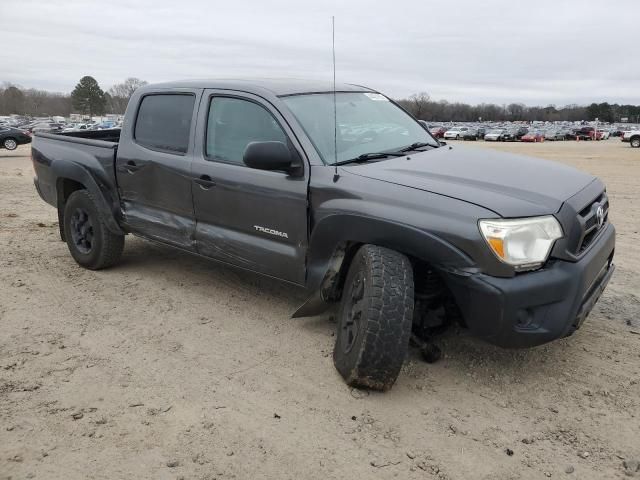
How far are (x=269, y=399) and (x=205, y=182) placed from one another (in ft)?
5.85

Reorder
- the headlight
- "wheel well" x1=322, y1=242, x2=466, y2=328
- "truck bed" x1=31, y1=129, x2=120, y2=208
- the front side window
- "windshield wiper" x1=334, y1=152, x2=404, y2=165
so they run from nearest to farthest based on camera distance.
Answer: the headlight, "wheel well" x1=322, y1=242, x2=466, y2=328, "windshield wiper" x1=334, y1=152, x2=404, y2=165, the front side window, "truck bed" x1=31, y1=129, x2=120, y2=208

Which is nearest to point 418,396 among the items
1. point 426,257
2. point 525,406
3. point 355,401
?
point 355,401

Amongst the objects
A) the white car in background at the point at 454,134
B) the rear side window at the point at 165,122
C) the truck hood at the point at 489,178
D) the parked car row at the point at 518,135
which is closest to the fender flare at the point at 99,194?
the rear side window at the point at 165,122

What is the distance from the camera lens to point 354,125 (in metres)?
4.16

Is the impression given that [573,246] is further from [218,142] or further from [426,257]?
[218,142]

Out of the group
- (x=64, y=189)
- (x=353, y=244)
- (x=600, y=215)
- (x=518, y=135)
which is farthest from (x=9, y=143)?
(x=518, y=135)

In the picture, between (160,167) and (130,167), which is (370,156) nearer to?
(160,167)

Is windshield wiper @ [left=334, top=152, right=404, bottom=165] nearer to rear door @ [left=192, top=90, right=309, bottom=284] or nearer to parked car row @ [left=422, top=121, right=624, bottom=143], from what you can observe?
rear door @ [left=192, top=90, right=309, bottom=284]

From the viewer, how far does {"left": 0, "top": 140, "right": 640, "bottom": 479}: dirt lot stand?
8.88 feet

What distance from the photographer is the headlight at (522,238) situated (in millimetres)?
2955

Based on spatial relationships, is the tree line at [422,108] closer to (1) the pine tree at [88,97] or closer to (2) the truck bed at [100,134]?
(1) the pine tree at [88,97]

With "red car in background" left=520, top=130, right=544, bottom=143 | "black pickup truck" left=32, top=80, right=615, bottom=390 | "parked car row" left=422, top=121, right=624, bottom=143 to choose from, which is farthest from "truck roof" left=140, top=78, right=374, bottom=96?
"parked car row" left=422, top=121, right=624, bottom=143

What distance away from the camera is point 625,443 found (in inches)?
112

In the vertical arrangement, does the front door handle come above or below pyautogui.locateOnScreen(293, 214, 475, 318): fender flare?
above
